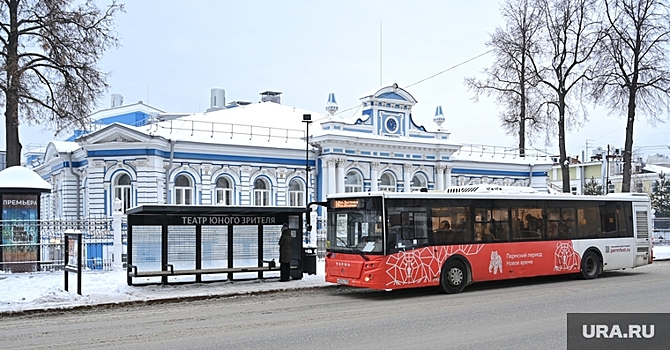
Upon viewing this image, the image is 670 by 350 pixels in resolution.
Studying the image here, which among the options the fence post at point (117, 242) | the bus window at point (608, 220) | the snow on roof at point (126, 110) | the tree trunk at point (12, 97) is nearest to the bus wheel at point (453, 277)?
the bus window at point (608, 220)

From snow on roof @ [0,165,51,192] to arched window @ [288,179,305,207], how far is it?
55.1 ft

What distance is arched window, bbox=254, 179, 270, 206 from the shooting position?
1423 inches

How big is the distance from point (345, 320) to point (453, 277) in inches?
217

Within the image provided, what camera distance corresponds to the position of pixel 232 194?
1384 inches

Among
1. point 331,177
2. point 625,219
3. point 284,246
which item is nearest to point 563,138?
point 331,177

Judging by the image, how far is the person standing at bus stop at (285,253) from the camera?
797 inches

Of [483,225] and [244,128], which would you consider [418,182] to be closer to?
[244,128]

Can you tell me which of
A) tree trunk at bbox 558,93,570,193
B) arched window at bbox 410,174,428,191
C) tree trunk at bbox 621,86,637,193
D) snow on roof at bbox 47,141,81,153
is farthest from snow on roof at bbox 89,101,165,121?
tree trunk at bbox 621,86,637,193

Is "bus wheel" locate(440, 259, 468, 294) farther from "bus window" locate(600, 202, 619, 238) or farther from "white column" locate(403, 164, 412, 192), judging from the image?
"white column" locate(403, 164, 412, 192)

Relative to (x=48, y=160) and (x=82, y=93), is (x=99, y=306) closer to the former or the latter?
(x=82, y=93)

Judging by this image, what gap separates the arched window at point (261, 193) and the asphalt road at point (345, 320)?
1727 cm

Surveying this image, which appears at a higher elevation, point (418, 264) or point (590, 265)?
point (418, 264)

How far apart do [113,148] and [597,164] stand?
5892 centimetres

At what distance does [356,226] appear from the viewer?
57.7 ft
